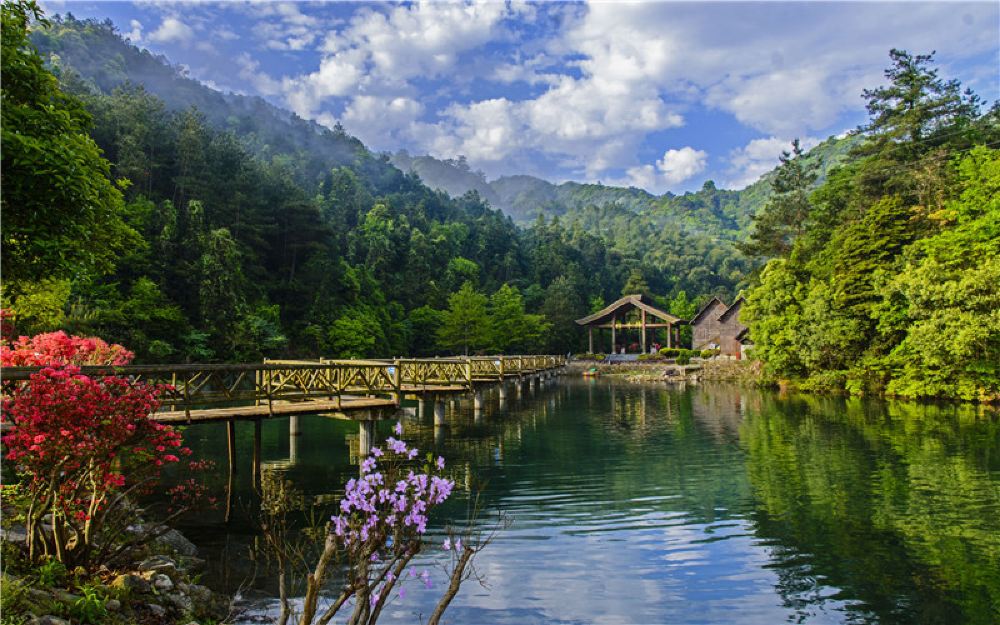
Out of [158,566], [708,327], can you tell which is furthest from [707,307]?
[158,566]

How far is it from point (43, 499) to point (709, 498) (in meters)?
10.7

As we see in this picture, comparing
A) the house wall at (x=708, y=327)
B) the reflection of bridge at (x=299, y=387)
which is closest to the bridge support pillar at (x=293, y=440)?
the reflection of bridge at (x=299, y=387)

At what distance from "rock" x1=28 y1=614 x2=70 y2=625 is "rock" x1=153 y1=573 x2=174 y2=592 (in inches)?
58.5

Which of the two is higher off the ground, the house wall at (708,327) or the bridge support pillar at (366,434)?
the house wall at (708,327)

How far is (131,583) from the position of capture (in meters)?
6.18

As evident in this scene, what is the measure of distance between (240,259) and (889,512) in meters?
40.3

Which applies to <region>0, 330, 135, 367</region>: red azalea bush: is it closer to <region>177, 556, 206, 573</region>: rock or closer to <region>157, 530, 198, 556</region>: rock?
<region>157, 530, 198, 556</region>: rock

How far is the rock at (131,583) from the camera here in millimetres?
5996

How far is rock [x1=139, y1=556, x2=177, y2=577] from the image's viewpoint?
22.6 ft

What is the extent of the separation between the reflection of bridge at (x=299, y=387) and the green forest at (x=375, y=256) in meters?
2.45

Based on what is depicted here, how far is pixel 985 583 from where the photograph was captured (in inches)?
295

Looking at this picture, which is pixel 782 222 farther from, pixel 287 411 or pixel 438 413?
pixel 287 411

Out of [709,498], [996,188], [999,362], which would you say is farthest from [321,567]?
[996,188]

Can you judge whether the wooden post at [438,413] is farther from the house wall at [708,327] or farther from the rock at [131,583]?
the house wall at [708,327]
